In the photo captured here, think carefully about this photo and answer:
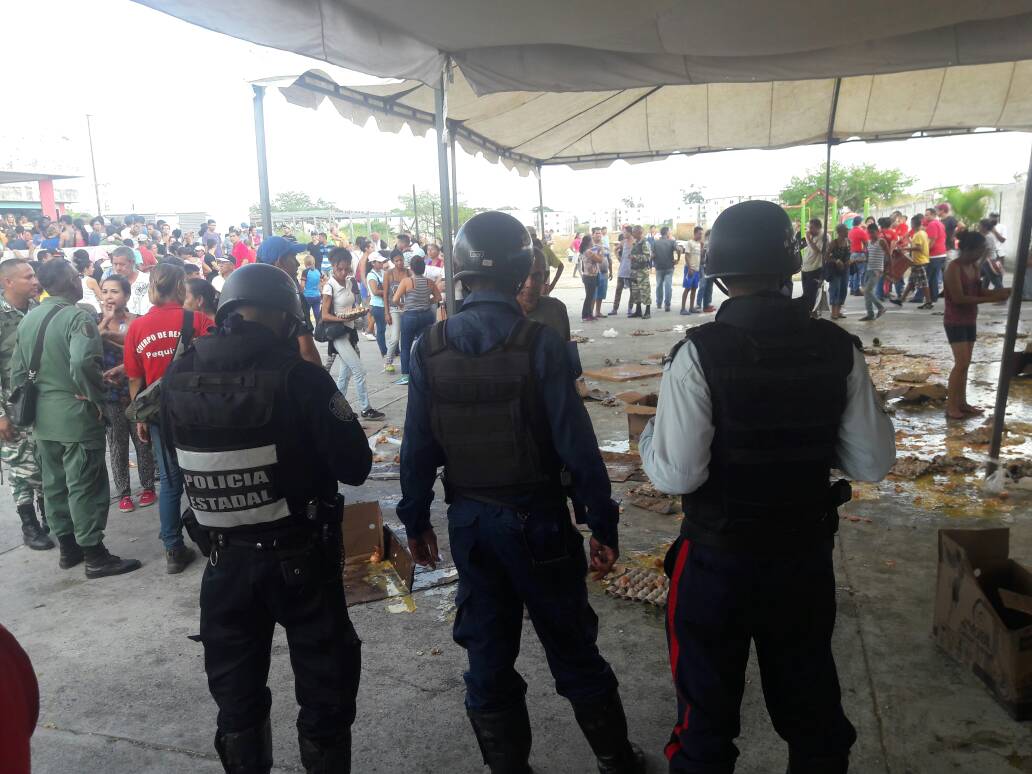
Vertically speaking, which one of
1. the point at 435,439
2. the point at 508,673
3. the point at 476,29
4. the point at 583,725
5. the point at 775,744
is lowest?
the point at 775,744

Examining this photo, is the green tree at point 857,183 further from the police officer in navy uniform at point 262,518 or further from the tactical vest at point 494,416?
the police officer in navy uniform at point 262,518

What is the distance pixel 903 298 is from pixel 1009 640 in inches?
590

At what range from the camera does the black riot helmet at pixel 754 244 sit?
203 cm

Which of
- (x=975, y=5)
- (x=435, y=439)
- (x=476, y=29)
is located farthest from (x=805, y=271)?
(x=435, y=439)

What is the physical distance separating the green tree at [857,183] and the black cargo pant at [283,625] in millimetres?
50323

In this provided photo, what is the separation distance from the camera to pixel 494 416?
2.22 m

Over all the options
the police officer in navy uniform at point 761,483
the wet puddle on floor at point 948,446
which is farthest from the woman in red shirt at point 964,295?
the police officer in navy uniform at point 761,483

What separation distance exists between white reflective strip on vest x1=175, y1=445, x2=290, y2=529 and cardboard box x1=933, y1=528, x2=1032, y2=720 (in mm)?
2643

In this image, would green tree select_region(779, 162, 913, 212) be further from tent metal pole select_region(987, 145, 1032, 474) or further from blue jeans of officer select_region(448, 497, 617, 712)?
blue jeans of officer select_region(448, 497, 617, 712)

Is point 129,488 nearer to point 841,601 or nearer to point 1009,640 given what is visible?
point 841,601

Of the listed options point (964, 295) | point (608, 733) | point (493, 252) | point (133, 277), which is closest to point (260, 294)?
point (493, 252)

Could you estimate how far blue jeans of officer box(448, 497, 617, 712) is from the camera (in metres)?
2.23

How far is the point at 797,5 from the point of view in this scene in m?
4.05

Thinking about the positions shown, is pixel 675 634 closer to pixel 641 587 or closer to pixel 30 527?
pixel 641 587
